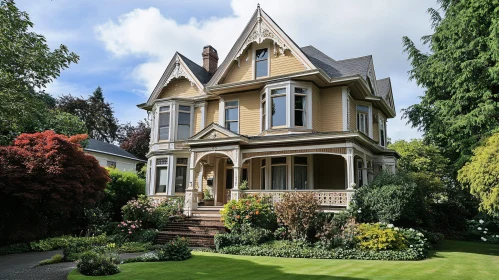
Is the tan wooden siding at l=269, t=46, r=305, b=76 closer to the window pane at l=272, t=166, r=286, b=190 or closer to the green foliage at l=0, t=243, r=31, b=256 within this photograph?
the window pane at l=272, t=166, r=286, b=190

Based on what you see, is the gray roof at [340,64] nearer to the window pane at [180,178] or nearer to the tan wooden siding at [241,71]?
the tan wooden siding at [241,71]

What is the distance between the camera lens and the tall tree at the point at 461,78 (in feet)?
64.6

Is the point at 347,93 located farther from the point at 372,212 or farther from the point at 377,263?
the point at 377,263

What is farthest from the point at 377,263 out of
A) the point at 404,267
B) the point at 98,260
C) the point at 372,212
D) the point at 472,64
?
the point at 472,64

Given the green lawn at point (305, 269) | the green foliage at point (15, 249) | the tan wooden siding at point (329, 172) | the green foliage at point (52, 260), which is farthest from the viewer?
the tan wooden siding at point (329, 172)

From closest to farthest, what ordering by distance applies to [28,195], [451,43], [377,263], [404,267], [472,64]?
[404,267] → [377,263] → [28,195] → [472,64] → [451,43]

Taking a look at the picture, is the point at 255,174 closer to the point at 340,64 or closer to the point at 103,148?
the point at 340,64

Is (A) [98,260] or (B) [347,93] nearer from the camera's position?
(A) [98,260]

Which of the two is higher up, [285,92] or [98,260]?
[285,92]

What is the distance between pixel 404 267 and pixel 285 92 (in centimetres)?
1071

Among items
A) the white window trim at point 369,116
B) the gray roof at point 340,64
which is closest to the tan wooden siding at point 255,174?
the gray roof at point 340,64

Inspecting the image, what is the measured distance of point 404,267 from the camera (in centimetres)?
1017

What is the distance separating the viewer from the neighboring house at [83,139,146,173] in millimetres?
32441

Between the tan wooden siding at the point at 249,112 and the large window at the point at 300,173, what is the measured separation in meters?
2.98
